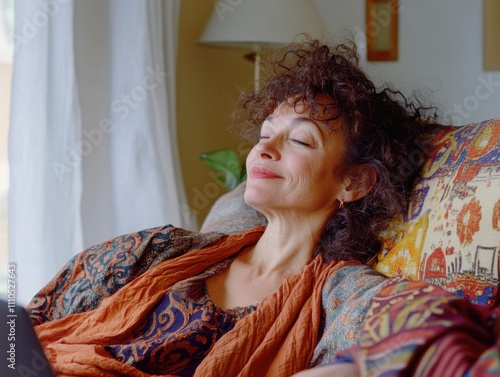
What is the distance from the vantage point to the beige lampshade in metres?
2.95

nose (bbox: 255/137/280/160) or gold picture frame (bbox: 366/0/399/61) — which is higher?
gold picture frame (bbox: 366/0/399/61)

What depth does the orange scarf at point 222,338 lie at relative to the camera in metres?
1.40

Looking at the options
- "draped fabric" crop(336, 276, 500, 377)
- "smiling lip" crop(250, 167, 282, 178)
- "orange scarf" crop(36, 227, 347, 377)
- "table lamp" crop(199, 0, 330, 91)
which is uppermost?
"table lamp" crop(199, 0, 330, 91)

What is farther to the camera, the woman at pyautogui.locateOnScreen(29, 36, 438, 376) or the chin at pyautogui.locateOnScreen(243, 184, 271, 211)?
the chin at pyautogui.locateOnScreen(243, 184, 271, 211)

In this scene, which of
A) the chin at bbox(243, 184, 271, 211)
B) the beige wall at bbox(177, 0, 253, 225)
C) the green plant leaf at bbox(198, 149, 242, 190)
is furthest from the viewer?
the beige wall at bbox(177, 0, 253, 225)

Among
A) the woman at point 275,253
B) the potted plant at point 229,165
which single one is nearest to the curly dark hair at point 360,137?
the woman at point 275,253

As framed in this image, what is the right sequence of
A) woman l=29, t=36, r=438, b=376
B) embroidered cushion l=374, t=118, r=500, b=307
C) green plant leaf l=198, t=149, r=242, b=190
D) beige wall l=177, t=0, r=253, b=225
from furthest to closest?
beige wall l=177, t=0, r=253, b=225 → green plant leaf l=198, t=149, r=242, b=190 → woman l=29, t=36, r=438, b=376 → embroidered cushion l=374, t=118, r=500, b=307

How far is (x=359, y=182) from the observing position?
171 centimetres

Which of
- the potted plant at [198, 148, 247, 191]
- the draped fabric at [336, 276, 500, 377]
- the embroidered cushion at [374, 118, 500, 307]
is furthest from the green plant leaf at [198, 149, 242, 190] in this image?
the draped fabric at [336, 276, 500, 377]

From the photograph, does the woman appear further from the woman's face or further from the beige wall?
the beige wall

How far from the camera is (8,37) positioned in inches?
95.0

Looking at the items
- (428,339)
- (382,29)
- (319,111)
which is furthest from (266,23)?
(428,339)

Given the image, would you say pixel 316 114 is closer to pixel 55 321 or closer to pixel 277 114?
pixel 277 114

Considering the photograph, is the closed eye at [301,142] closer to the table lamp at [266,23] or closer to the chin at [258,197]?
the chin at [258,197]
